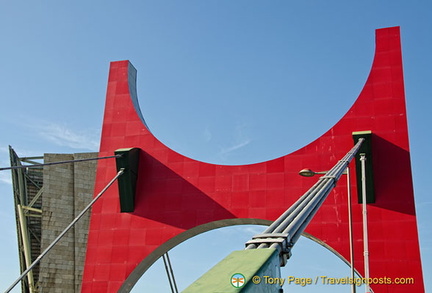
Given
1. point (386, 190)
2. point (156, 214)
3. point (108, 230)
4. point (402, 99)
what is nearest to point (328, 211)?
point (386, 190)

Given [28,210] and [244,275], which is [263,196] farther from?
[28,210]

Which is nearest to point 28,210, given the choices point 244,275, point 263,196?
point 263,196

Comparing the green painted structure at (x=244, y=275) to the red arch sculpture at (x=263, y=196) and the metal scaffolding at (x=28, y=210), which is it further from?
the metal scaffolding at (x=28, y=210)

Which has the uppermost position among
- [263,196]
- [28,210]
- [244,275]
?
[28,210]

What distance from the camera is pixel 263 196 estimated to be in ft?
50.1

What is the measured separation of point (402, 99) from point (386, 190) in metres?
2.70

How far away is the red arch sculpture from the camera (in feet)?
46.0

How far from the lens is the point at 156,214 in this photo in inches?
629

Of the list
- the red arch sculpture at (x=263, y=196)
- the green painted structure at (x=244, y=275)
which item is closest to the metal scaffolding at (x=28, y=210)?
the red arch sculpture at (x=263, y=196)

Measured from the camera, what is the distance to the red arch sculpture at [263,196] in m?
14.0

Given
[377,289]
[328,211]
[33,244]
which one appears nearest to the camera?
[377,289]

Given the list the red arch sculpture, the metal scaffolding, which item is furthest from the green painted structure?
the metal scaffolding

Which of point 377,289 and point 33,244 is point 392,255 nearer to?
point 377,289

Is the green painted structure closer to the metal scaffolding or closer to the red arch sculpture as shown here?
the red arch sculpture
